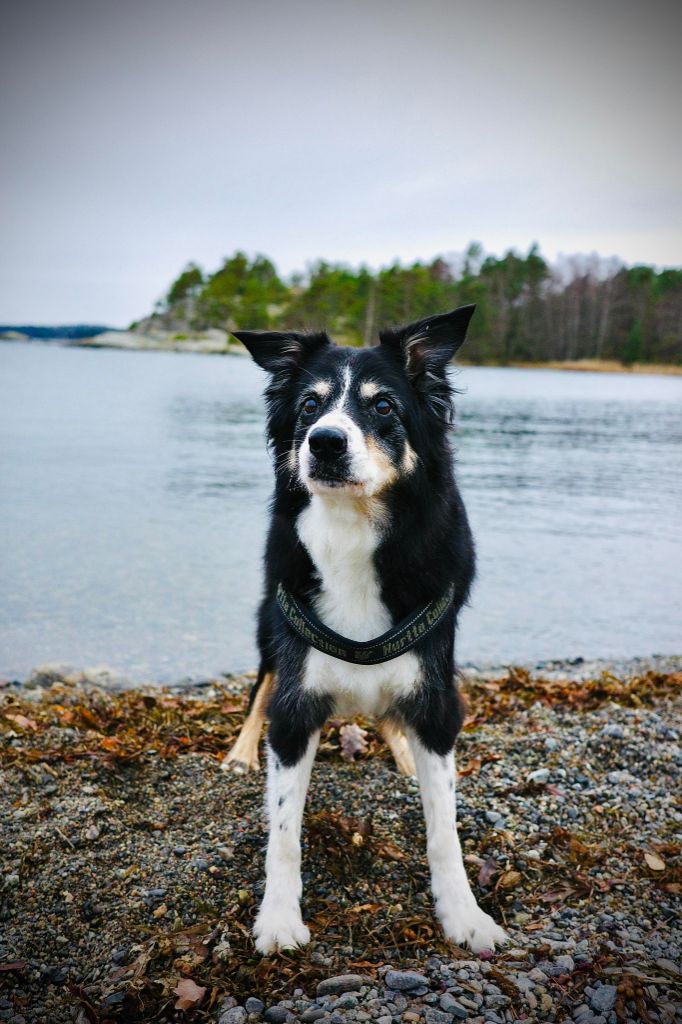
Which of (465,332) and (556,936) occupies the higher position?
(465,332)

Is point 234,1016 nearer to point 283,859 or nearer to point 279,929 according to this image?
point 279,929

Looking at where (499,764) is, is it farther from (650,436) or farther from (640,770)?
(650,436)

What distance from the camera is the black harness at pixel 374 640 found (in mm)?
3039

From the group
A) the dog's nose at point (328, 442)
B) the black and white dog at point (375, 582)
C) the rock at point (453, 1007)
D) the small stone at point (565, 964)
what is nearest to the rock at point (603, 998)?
the small stone at point (565, 964)

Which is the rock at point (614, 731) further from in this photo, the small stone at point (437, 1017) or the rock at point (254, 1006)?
the rock at point (254, 1006)

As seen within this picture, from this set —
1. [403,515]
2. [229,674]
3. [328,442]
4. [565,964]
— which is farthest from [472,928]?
[229,674]

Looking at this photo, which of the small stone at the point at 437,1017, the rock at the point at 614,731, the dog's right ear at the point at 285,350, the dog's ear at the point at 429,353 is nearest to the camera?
the small stone at the point at 437,1017

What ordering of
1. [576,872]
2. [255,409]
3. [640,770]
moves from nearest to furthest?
[576,872] → [640,770] → [255,409]

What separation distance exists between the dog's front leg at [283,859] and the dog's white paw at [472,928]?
1.90 ft

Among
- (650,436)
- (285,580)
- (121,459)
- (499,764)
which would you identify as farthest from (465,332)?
(650,436)

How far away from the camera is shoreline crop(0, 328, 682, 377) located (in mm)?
69512

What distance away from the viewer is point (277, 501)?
3.33 metres

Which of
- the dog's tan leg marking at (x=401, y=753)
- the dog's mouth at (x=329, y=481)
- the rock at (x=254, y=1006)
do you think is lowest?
the rock at (x=254, y=1006)

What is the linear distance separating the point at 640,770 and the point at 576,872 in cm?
106
